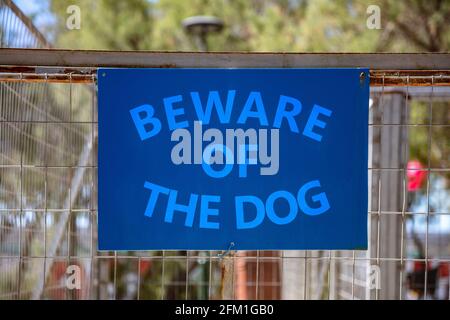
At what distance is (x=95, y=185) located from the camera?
3777mm

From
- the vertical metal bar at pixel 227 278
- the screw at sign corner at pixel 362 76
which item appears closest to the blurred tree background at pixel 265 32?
the vertical metal bar at pixel 227 278

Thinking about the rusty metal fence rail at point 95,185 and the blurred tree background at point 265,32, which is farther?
the blurred tree background at point 265,32

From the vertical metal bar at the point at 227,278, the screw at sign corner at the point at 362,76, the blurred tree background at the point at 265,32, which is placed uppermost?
the blurred tree background at the point at 265,32

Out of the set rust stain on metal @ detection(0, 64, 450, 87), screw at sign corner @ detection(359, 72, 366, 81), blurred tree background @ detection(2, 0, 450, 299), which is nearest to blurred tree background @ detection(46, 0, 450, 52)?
blurred tree background @ detection(2, 0, 450, 299)

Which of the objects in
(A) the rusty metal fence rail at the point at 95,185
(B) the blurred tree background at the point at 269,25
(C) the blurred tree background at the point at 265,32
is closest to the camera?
(A) the rusty metal fence rail at the point at 95,185

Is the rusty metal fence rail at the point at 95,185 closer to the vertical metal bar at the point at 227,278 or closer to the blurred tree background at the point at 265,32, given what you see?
the vertical metal bar at the point at 227,278

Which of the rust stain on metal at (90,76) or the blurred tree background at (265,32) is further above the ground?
the blurred tree background at (265,32)

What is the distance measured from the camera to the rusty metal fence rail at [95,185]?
217 cm

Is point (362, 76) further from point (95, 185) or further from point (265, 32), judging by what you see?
point (265, 32)

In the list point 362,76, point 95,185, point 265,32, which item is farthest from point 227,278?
point 265,32

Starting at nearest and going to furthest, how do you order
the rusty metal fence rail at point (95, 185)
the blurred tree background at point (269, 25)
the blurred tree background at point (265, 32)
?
1. the rusty metal fence rail at point (95, 185)
2. the blurred tree background at point (265, 32)
3. the blurred tree background at point (269, 25)

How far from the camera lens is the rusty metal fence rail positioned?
2.17 m

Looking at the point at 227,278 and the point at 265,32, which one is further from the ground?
the point at 265,32
